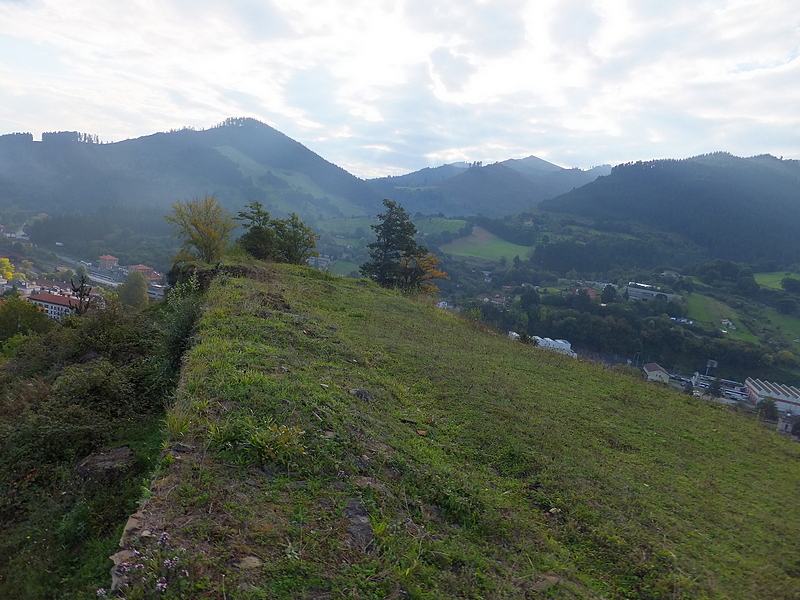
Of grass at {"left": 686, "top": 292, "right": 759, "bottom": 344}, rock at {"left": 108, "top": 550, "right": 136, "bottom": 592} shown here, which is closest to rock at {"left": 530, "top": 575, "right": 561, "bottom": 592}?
rock at {"left": 108, "top": 550, "right": 136, "bottom": 592}

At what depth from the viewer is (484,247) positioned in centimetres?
8550

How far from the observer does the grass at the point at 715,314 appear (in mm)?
38812

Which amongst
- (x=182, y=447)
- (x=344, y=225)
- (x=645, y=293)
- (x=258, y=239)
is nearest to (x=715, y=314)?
(x=645, y=293)

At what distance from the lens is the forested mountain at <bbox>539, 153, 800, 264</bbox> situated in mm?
78812

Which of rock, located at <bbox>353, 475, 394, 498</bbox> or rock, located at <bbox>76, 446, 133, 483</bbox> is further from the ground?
rock, located at <bbox>353, 475, 394, 498</bbox>

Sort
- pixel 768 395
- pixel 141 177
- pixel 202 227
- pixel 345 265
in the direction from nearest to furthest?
1. pixel 768 395
2. pixel 202 227
3. pixel 345 265
4. pixel 141 177

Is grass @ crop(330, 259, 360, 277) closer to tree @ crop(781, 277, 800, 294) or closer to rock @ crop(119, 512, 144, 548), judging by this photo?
tree @ crop(781, 277, 800, 294)

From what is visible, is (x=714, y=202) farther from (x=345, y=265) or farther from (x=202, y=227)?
(x=202, y=227)

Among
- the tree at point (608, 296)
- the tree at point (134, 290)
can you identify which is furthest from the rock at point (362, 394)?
the tree at point (608, 296)

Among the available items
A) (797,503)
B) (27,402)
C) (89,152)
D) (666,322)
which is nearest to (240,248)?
(27,402)

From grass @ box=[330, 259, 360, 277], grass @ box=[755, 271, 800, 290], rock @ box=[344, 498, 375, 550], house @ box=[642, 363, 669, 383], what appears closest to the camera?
rock @ box=[344, 498, 375, 550]

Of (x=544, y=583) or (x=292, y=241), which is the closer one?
(x=544, y=583)

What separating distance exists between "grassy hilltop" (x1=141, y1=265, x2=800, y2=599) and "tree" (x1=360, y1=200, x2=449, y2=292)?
57.6 ft

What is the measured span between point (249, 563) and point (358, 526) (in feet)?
2.63
